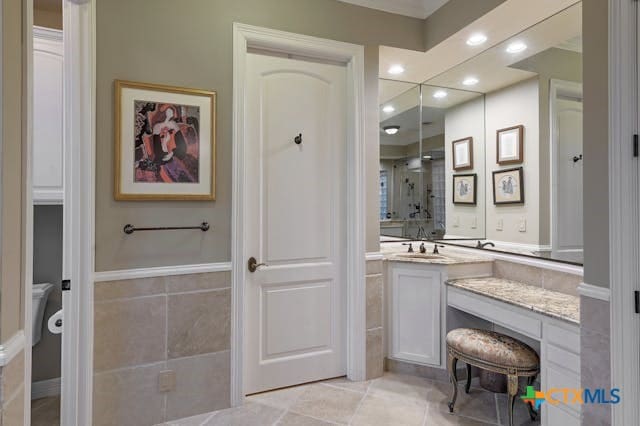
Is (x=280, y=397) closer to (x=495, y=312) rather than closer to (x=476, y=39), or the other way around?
(x=495, y=312)

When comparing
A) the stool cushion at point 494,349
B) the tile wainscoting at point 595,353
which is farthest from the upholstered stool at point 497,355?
the tile wainscoting at point 595,353

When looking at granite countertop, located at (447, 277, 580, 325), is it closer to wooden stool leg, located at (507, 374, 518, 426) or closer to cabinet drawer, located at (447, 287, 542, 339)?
cabinet drawer, located at (447, 287, 542, 339)

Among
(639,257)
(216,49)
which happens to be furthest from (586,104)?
(216,49)

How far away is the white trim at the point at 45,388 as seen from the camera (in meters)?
2.36

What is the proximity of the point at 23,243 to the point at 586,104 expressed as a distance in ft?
7.44

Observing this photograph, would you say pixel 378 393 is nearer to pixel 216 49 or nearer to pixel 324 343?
pixel 324 343

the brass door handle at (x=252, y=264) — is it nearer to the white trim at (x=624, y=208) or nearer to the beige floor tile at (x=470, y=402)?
the beige floor tile at (x=470, y=402)

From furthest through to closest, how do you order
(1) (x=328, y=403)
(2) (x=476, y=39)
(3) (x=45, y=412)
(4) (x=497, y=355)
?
1. (2) (x=476, y=39)
2. (1) (x=328, y=403)
3. (3) (x=45, y=412)
4. (4) (x=497, y=355)

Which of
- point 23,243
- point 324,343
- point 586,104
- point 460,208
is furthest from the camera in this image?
point 460,208

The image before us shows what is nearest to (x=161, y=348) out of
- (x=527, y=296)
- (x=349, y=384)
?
(x=349, y=384)

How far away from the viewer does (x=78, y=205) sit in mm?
1843

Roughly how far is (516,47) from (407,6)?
861 millimetres

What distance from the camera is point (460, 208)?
309 cm

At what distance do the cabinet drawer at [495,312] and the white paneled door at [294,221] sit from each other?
31.2 inches
